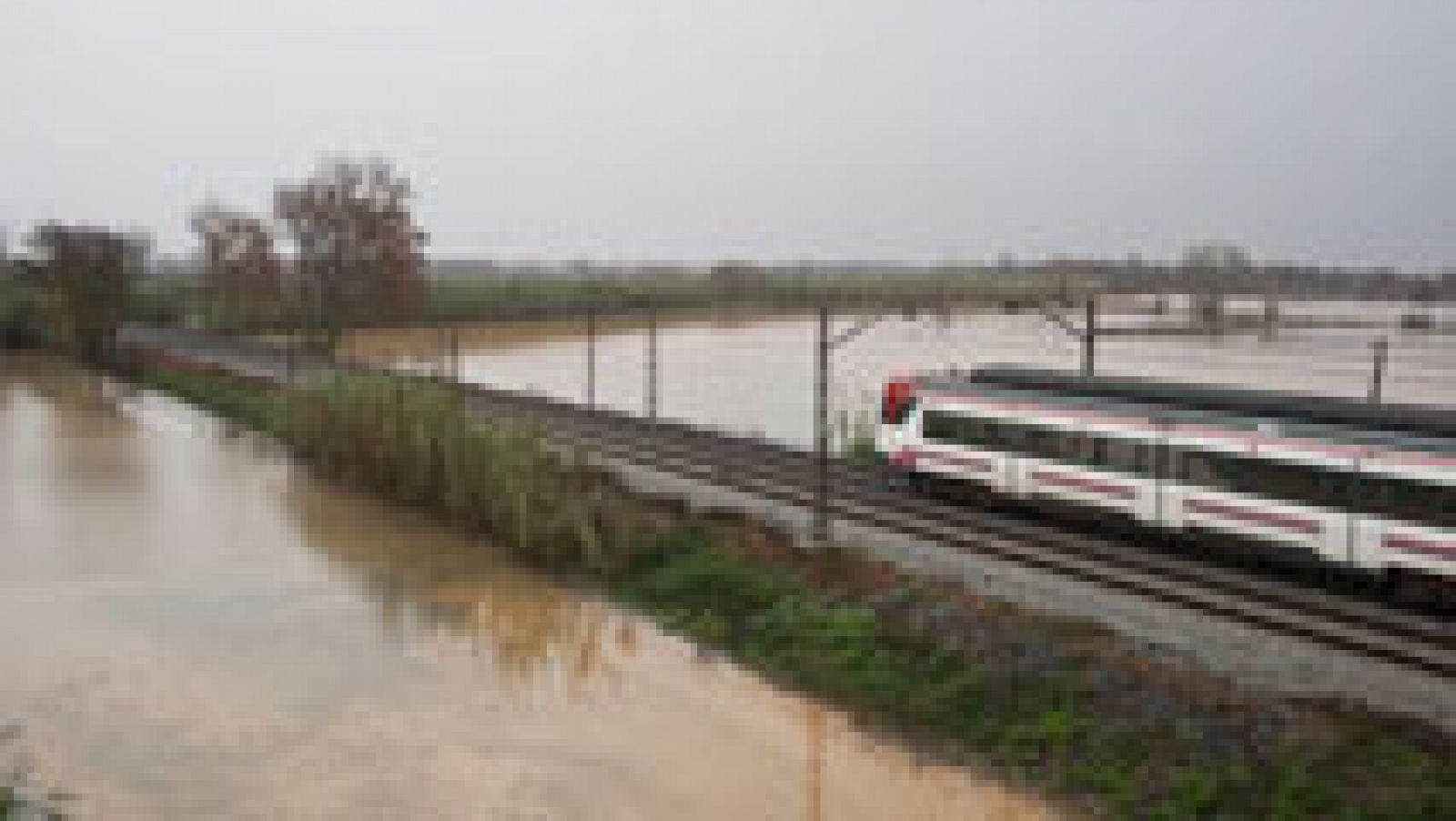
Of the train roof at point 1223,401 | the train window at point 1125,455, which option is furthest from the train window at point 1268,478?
the train roof at point 1223,401

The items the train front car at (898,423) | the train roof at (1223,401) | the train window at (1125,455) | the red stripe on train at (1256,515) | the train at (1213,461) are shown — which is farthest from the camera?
the train front car at (898,423)

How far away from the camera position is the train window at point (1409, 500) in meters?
12.8

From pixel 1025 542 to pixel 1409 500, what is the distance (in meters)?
4.95

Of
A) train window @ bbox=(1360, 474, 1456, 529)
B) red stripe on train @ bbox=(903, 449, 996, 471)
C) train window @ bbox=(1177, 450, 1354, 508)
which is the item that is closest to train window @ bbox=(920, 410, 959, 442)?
red stripe on train @ bbox=(903, 449, 996, 471)

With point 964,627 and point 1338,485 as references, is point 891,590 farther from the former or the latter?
point 1338,485

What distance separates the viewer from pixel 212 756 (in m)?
13.6

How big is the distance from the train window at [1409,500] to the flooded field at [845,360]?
26.5 ft

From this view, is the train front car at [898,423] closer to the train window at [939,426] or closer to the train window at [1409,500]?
the train window at [939,426]

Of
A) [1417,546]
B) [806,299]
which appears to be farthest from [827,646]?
[806,299]

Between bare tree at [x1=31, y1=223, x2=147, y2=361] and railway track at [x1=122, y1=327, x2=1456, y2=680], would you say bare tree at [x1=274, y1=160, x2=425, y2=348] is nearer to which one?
bare tree at [x1=31, y1=223, x2=147, y2=361]

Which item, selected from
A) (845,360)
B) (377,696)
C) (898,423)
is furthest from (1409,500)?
(845,360)

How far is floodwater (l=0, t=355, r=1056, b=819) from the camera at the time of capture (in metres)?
12.7

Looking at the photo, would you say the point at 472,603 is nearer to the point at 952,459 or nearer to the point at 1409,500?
the point at 952,459

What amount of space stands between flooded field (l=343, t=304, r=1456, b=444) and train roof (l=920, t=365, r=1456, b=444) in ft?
17.1
